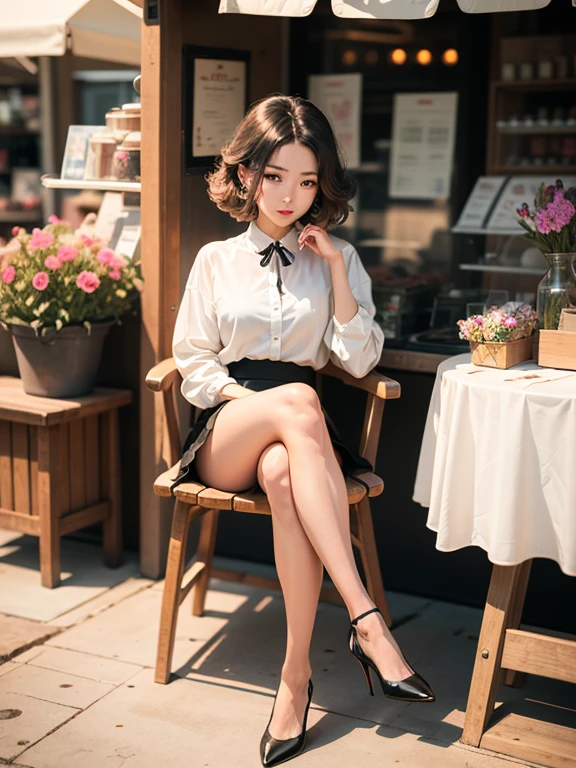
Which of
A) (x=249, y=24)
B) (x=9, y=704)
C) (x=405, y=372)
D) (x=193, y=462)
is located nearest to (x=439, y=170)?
(x=249, y=24)

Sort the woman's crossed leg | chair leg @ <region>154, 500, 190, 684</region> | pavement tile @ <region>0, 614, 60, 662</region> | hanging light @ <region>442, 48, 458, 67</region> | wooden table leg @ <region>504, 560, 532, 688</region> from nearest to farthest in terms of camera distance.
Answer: the woman's crossed leg, wooden table leg @ <region>504, 560, 532, 688</region>, chair leg @ <region>154, 500, 190, 684</region>, pavement tile @ <region>0, 614, 60, 662</region>, hanging light @ <region>442, 48, 458, 67</region>

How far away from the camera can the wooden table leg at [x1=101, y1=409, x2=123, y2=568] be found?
3701 millimetres

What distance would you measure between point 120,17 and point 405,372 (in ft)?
5.78

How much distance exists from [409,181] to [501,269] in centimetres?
89

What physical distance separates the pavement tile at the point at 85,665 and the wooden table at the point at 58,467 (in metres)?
0.49

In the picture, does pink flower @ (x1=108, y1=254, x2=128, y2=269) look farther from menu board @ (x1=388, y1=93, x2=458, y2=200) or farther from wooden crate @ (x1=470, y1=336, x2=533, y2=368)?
menu board @ (x1=388, y1=93, x2=458, y2=200)

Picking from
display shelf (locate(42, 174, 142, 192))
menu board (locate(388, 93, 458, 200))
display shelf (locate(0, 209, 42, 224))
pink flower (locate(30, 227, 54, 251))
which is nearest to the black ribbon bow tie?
display shelf (locate(42, 174, 142, 192))

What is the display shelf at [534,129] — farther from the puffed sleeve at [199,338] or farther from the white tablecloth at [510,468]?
the white tablecloth at [510,468]

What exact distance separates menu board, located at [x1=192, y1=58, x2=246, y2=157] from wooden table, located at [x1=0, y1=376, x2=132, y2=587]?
0.95m

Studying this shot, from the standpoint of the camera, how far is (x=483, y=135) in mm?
5184

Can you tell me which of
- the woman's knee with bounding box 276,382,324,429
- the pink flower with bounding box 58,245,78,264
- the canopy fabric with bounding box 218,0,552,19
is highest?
the canopy fabric with bounding box 218,0,552,19

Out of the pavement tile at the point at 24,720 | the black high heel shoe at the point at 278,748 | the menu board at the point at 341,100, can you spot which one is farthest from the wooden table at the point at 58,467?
the menu board at the point at 341,100

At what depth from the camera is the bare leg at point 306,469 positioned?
2.52 m

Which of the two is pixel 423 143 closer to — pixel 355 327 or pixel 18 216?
pixel 355 327
